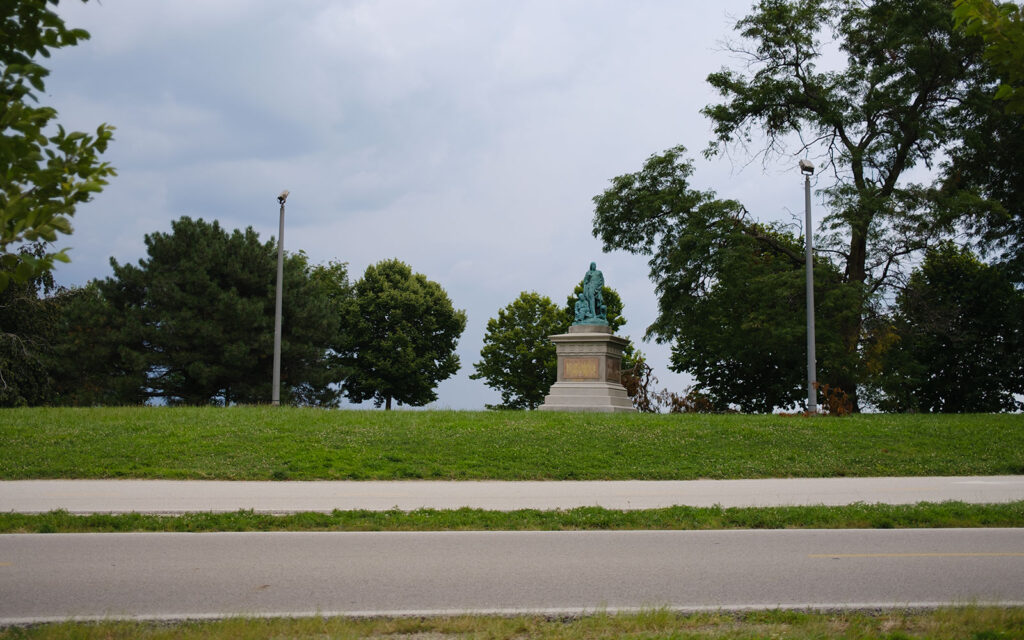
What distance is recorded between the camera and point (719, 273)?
28625mm

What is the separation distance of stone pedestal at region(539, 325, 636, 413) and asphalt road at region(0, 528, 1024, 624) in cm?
1476

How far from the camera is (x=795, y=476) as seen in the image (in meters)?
14.3

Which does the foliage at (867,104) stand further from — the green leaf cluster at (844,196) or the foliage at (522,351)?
the foliage at (522,351)

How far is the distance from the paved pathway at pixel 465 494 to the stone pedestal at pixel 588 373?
32.5 ft

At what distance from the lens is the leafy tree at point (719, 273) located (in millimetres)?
26406

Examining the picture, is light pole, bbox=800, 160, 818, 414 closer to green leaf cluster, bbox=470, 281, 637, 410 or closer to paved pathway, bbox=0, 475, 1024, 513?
paved pathway, bbox=0, 475, 1024, 513

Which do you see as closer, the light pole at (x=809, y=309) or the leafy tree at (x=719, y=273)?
the light pole at (x=809, y=309)

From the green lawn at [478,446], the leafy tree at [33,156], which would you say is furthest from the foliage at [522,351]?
the leafy tree at [33,156]

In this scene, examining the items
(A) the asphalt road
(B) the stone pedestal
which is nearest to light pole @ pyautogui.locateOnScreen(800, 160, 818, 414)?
(B) the stone pedestal

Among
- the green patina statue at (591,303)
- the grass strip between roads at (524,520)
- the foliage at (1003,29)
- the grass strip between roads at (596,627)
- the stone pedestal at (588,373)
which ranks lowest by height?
the grass strip between roads at (596,627)

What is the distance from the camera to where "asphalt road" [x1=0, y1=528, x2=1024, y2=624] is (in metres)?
5.74

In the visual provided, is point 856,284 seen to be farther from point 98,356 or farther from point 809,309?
point 98,356

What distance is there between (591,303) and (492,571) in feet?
62.7

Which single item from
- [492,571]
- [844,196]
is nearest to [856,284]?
[844,196]
